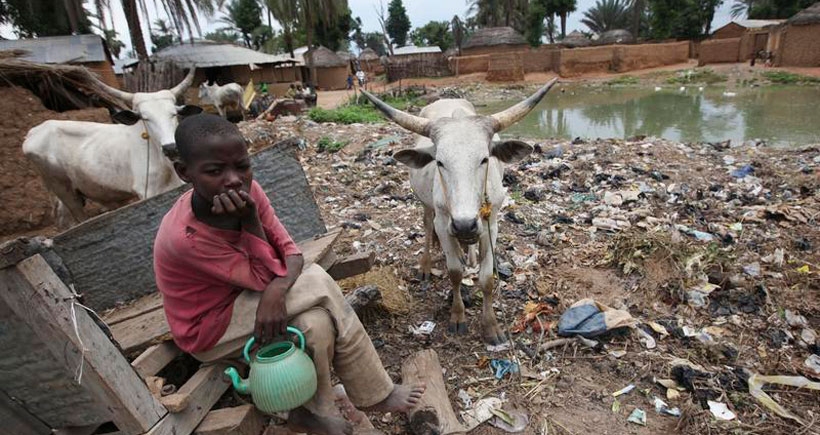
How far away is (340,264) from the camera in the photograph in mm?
3064

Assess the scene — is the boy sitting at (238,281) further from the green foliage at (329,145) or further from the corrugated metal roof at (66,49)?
the corrugated metal roof at (66,49)

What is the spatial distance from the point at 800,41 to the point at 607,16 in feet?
108

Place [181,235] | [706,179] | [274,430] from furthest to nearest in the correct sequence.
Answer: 1. [706,179]
2. [274,430]
3. [181,235]

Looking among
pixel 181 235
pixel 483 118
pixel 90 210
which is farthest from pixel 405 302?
pixel 90 210

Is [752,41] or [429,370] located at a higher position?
[752,41]

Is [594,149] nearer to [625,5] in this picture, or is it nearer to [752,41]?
[752,41]

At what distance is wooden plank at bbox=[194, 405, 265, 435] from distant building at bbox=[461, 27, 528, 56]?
34.4m

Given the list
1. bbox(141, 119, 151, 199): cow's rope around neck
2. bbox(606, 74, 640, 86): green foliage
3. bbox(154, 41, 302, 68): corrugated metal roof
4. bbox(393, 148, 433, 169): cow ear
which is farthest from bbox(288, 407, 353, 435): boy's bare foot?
bbox(606, 74, 640, 86): green foliage

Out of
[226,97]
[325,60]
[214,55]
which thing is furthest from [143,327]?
[325,60]

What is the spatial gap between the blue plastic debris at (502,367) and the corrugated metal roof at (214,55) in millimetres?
20481

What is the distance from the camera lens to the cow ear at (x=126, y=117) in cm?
367

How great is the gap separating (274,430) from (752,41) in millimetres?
32068

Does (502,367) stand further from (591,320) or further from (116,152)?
(116,152)

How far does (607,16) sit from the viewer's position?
48812 millimetres
